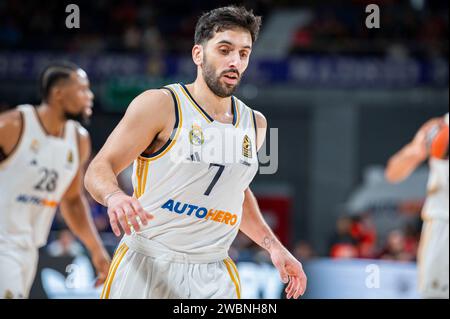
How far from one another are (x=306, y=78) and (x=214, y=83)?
36.5ft

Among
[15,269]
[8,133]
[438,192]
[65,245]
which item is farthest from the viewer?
[65,245]

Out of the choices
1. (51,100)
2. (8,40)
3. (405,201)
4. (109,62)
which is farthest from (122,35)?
(51,100)

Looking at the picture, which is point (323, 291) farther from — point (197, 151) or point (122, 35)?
point (122, 35)

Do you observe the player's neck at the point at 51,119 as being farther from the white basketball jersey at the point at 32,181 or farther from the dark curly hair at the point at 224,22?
the dark curly hair at the point at 224,22

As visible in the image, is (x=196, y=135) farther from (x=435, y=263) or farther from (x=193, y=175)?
(x=435, y=263)

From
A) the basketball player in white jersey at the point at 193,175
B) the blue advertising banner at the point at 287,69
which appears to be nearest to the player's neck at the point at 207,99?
the basketball player in white jersey at the point at 193,175

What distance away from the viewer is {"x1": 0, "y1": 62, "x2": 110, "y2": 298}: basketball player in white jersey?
217 inches

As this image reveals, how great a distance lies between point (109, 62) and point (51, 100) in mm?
8969

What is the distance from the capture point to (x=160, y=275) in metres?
3.64

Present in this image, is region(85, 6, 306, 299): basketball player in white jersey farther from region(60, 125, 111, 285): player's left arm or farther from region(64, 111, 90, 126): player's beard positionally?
region(64, 111, 90, 126): player's beard

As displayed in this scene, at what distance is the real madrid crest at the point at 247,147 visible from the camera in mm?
3893

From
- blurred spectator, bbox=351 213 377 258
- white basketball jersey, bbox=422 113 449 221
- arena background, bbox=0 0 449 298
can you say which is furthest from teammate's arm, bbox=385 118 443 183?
arena background, bbox=0 0 449 298

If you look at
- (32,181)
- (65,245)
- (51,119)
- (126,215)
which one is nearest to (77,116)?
(51,119)

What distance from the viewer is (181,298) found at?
3633mm
